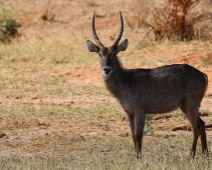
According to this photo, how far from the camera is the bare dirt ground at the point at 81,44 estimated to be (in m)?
10.7

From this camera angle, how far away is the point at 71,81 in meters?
14.3

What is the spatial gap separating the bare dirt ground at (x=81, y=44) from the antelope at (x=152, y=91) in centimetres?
129

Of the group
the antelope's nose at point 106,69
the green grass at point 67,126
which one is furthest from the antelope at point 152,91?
the green grass at point 67,126

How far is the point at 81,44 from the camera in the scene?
17.7 meters

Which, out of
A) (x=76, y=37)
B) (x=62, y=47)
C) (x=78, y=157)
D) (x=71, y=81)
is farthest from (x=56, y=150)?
(x=76, y=37)

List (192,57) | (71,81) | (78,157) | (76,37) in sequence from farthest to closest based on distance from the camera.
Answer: (76,37) → (192,57) → (71,81) → (78,157)

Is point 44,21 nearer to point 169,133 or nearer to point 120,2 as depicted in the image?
point 120,2

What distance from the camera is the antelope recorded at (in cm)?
891

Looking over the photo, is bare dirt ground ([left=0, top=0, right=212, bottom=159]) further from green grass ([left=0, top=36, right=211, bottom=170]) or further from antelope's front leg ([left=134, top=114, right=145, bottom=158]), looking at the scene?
antelope's front leg ([left=134, top=114, right=145, bottom=158])

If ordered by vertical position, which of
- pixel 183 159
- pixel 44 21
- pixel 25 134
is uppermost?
pixel 183 159

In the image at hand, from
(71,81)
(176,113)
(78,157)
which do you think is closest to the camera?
(78,157)

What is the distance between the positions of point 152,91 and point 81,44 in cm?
880

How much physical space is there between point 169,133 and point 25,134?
6.75 feet

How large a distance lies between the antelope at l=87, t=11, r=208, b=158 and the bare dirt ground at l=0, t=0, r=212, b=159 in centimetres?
129
